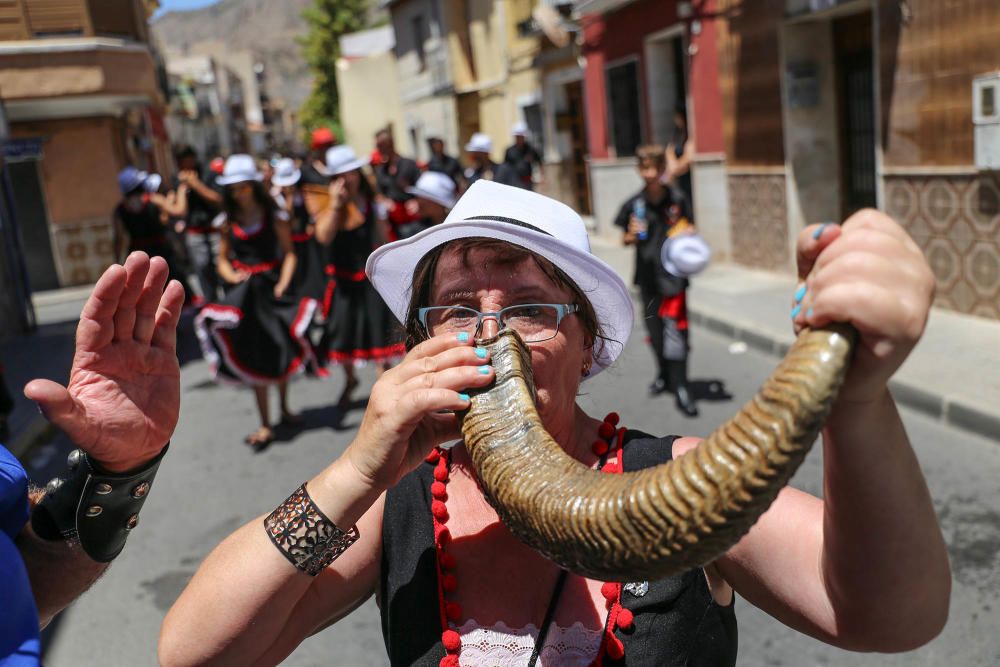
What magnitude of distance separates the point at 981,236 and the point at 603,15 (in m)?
9.66

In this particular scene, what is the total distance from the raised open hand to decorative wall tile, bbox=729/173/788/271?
10218mm

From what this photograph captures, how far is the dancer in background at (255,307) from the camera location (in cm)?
682

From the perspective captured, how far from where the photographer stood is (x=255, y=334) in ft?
22.6

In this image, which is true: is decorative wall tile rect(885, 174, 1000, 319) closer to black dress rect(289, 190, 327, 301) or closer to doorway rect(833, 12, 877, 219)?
doorway rect(833, 12, 877, 219)

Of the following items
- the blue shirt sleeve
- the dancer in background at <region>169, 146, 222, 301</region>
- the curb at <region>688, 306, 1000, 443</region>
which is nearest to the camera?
the blue shirt sleeve

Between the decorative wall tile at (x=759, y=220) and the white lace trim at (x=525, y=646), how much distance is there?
10.2 metres

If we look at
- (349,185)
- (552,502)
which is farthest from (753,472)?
(349,185)

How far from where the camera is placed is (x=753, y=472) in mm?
1014

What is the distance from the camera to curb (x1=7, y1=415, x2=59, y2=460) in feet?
23.4

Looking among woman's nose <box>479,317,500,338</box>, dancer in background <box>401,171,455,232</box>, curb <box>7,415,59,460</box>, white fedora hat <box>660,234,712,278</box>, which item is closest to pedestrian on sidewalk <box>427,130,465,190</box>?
dancer in background <box>401,171,455,232</box>

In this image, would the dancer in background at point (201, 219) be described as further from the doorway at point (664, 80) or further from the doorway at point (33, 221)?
the doorway at point (33, 221)

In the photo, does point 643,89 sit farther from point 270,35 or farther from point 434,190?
point 270,35

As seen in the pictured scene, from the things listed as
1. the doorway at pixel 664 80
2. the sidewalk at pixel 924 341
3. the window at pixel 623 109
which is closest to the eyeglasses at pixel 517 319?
the sidewalk at pixel 924 341

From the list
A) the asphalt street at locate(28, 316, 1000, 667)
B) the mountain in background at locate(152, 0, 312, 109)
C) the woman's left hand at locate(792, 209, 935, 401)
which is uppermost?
the mountain in background at locate(152, 0, 312, 109)
